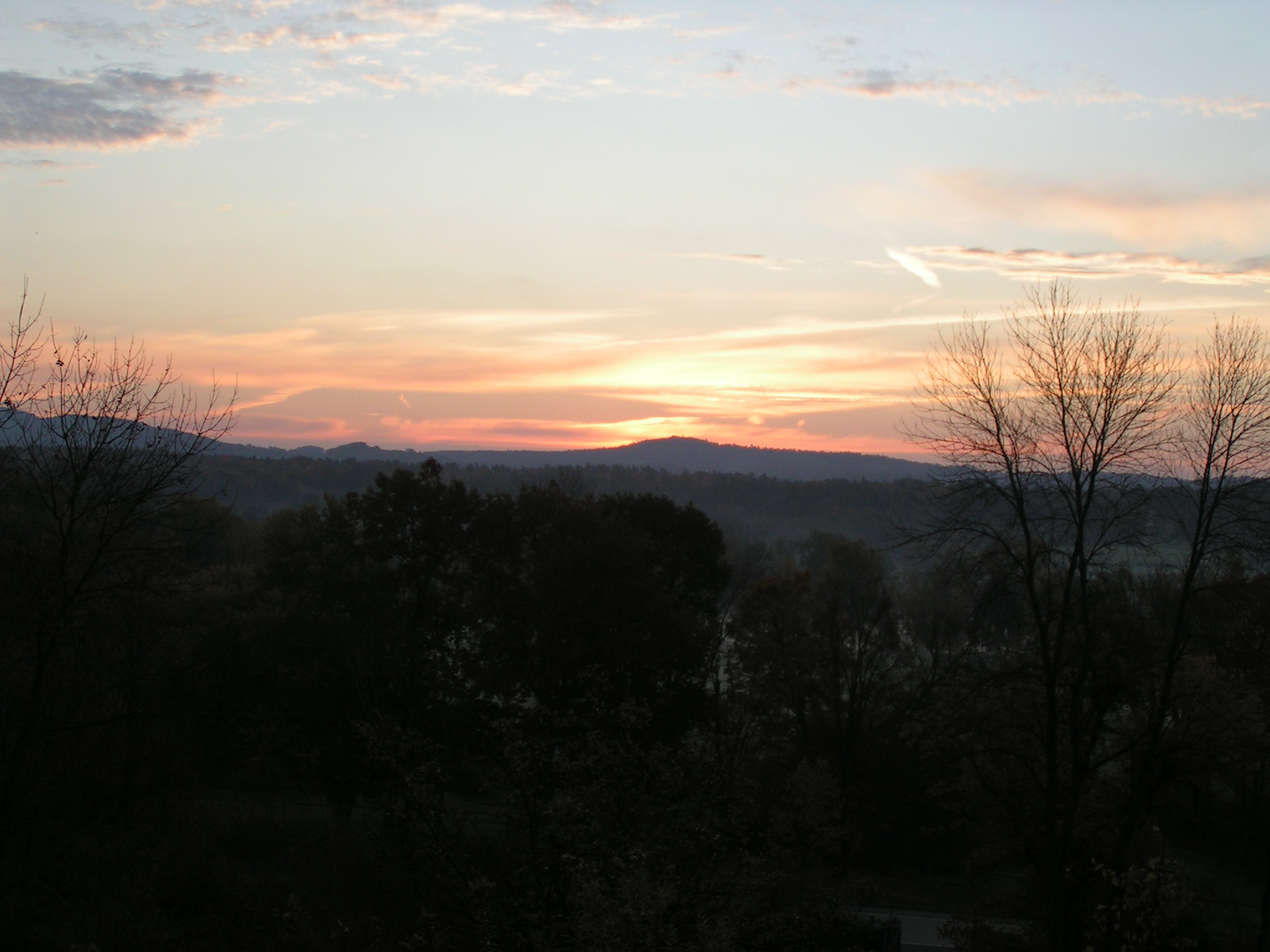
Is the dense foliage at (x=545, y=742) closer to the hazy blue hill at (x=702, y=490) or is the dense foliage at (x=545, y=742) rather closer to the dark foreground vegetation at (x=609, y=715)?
the dark foreground vegetation at (x=609, y=715)

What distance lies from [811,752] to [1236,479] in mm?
22395

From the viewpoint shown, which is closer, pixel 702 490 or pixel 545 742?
pixel 545 742

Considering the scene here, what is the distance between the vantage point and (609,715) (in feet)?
41.5

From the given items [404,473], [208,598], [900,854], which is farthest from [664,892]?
[900,854]

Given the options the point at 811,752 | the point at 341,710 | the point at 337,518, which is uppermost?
the point at 337,518

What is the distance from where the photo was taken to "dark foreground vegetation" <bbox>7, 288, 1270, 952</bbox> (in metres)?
10.1

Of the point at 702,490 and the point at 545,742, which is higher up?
the point at 702,490

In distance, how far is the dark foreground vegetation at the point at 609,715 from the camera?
1012cm

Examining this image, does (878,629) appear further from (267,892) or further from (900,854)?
(267,892)

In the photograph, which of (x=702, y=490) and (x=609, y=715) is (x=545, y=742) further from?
(x=702, y=490)

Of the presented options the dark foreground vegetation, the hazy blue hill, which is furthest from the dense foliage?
the hazy blue hill

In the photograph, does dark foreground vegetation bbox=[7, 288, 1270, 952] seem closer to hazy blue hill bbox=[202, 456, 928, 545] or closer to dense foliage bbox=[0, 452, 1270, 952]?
dense foliage bbox=[0, 452, 1270, 952]

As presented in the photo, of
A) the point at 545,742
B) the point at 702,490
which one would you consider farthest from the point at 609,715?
the point at 702,490

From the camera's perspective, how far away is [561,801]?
31.2ft
